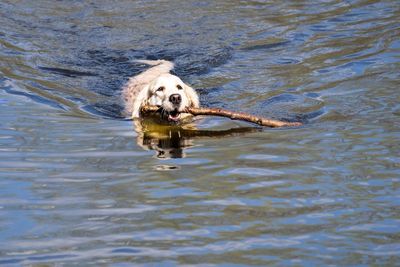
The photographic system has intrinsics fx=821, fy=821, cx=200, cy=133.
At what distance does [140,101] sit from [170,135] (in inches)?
37.5

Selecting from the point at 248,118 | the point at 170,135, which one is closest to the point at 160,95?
the point at 170,135

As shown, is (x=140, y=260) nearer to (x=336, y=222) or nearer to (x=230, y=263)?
(x=230, y=263)

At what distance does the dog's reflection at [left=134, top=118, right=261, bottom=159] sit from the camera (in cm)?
649

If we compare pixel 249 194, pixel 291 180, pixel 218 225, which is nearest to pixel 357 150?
pixel 291 180

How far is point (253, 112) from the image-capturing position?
25.5ft

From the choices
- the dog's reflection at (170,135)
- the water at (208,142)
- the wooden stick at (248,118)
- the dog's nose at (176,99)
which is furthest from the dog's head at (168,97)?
→ the wooden stick at (248,118)

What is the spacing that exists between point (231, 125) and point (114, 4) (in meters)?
6.21

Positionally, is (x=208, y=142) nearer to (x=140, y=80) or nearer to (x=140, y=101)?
(x=140, y=101)

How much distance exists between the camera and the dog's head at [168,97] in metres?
7.73

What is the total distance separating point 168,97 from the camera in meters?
7.79

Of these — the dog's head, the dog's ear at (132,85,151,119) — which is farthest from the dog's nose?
the dog's ear at (132,85,151,119)

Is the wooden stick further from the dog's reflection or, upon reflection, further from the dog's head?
the dog's head

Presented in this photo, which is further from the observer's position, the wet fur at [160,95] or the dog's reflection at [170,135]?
the wet fur at [160,95]

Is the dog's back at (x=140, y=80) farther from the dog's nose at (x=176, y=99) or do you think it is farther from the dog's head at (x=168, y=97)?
the dog's nose at (x=176, y=99)
